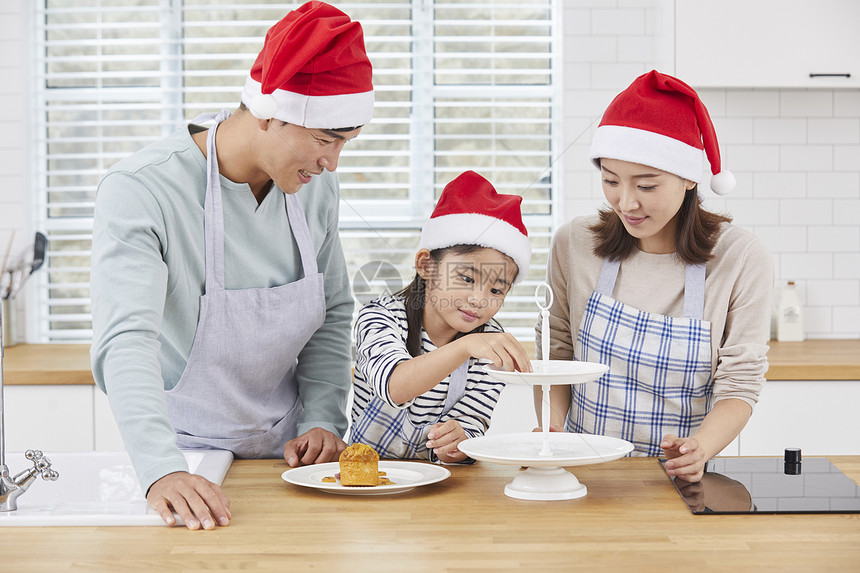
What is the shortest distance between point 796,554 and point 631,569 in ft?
0.77

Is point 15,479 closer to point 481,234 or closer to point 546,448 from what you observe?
point 546,448

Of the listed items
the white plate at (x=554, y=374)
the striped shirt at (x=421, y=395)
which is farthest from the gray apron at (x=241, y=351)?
the white plate at (x=554, y=374)

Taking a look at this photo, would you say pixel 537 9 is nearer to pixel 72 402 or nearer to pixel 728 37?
pixel 728 37

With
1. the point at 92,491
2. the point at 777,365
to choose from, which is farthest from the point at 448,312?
the point at 777,365

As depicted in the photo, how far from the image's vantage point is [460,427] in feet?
5.23

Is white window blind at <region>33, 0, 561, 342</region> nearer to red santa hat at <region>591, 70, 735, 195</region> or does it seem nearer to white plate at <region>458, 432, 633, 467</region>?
red santa hat at <region>591, 70, 735, 195</region>

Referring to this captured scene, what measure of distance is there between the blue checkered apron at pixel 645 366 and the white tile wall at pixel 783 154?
5.14 feet

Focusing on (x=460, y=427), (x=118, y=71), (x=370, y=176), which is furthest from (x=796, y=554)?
(x=118, y=71)

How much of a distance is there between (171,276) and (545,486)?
2.39 ft

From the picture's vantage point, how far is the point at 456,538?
3.77ft

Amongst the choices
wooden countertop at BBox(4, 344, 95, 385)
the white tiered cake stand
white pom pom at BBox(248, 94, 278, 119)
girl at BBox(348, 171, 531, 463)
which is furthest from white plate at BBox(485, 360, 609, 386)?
wooden countertop at BBox(4, 344, 95, 385)

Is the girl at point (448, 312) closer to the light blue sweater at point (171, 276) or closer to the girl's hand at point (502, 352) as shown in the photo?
the light blue sweater at point (171, 276)

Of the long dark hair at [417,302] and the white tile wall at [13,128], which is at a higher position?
the white tile wall at [13,128]

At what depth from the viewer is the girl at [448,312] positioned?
5.56ft
